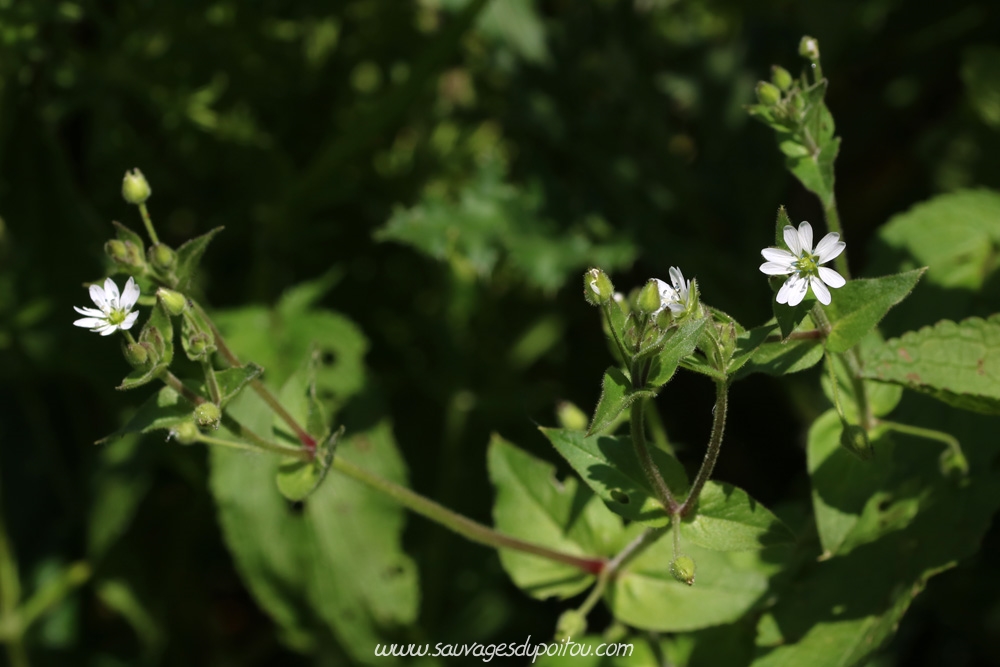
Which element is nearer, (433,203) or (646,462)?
(646,462)

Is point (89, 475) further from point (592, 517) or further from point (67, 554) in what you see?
point (592, 517)

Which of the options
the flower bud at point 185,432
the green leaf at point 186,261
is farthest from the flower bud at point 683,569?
the green leaf at point 186,261

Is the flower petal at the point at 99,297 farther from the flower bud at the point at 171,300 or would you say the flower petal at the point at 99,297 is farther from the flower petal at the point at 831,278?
the flower petal at the point at 831,278

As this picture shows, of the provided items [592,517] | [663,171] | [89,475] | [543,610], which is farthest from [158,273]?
[663,171]

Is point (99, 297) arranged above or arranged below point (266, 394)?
above

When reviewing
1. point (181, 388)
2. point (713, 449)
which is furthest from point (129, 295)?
point (713, 449)

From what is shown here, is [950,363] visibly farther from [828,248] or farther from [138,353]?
[138,353]
